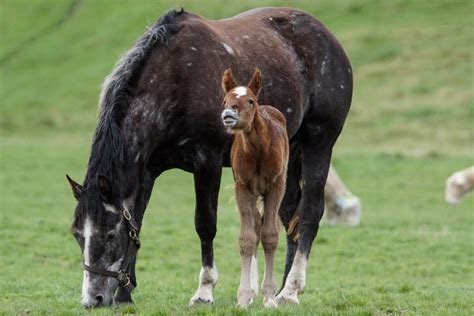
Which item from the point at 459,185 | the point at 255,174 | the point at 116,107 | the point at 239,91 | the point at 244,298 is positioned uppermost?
the point at 239,91

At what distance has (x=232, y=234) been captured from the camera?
16656 millimetres

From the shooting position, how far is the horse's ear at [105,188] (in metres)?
7.18

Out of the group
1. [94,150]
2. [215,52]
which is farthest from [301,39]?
[94,150]

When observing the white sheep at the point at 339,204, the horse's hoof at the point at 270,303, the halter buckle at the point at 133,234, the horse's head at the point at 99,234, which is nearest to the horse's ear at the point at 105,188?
the horse's head at the point at 99,234

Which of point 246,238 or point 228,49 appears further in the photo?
point 228,49

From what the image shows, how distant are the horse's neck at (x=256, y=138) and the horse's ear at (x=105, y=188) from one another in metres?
1.11

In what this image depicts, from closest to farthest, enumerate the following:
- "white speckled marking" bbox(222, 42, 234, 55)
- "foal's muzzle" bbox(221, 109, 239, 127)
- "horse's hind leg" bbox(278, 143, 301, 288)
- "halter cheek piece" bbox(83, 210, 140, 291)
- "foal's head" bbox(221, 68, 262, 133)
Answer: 1. "foal's muzzle" bbox(221, 109, 239, 127)
2. "foal's head" bbox(221, 68, 262, 133)
3. "halter cheek piece" bbox(83, 210, 140, 291)
4. "white speckled marking" bbox(222, 42, 234, 55)
5. "horse's hind leg" bbox(278, 143, 301, 288)

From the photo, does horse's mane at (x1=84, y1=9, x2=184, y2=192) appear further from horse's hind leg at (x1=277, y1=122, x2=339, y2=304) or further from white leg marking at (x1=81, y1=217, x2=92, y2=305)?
horse's hind leg at (x1=277, y1=122, x2=339, y2=304)

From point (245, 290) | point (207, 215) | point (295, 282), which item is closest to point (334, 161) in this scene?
point (295, 282)

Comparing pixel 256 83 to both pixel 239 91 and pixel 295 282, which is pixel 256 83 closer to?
pixel 239 91

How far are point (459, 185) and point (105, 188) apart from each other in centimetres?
1386

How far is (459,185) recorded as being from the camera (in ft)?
65.2

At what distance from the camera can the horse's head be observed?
23.7 ft

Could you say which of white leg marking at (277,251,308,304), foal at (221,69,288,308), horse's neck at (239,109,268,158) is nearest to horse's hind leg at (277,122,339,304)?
white leg marking at (277,251,308,304)
